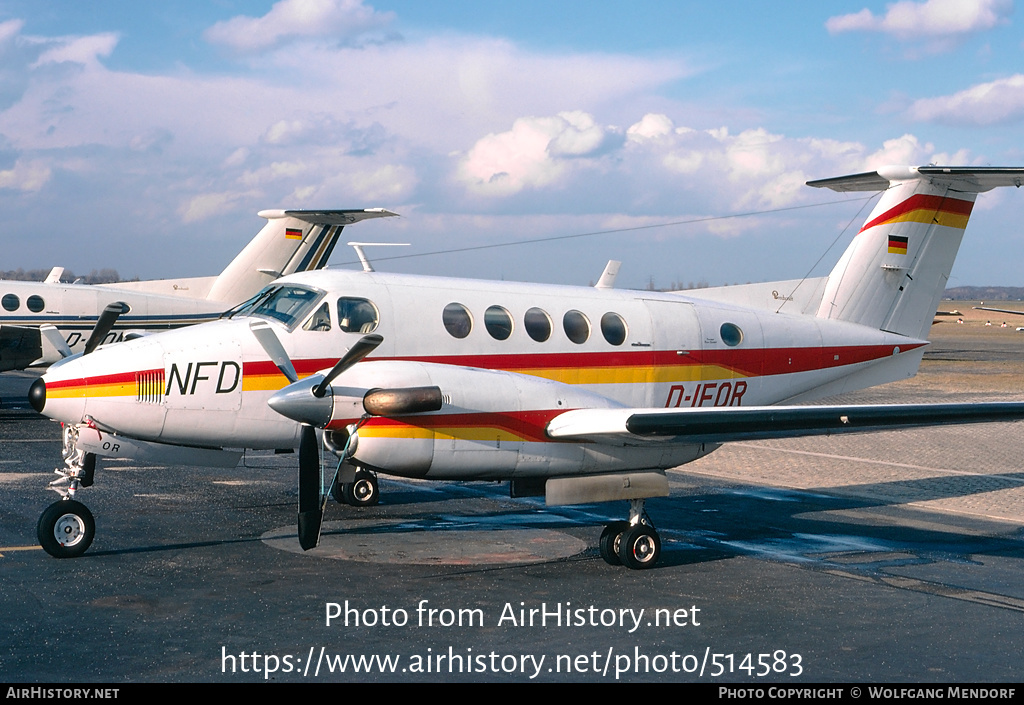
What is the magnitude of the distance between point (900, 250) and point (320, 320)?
30.7ft

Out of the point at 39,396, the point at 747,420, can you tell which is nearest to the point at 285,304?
the point at 39,396

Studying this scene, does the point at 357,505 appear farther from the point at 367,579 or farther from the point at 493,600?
the point at 493,600

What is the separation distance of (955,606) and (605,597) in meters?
3.24

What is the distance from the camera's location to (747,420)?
10.2 m

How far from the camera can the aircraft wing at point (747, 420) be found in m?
10.2

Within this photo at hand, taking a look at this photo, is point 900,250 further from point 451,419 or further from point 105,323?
point 105,323

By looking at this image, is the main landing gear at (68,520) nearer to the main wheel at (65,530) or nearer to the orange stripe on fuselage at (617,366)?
the main wheel at (65,530)

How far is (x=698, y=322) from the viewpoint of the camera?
13.7 m

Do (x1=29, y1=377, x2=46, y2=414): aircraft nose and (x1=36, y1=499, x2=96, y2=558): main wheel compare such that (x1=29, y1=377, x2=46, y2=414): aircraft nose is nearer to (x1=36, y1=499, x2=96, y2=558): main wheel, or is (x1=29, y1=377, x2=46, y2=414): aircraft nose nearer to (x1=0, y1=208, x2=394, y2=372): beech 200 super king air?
(x1=36, y1=499, x2=96, y2=558): main wheel

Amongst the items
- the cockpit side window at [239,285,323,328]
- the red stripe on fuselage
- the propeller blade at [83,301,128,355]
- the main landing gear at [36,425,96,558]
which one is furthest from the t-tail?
the main landing gear at [36,425,96,558]

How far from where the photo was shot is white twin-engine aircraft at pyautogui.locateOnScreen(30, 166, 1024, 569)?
10.1 meters

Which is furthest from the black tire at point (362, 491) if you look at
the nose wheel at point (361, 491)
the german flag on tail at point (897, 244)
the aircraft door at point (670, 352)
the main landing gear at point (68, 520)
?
the german flag on tail at point (897, 244)

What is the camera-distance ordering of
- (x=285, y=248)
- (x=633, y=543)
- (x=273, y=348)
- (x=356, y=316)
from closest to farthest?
(x=633, y=543)
(x=273, y=348)
(x=356, y=316)
(x=285, y=248)
